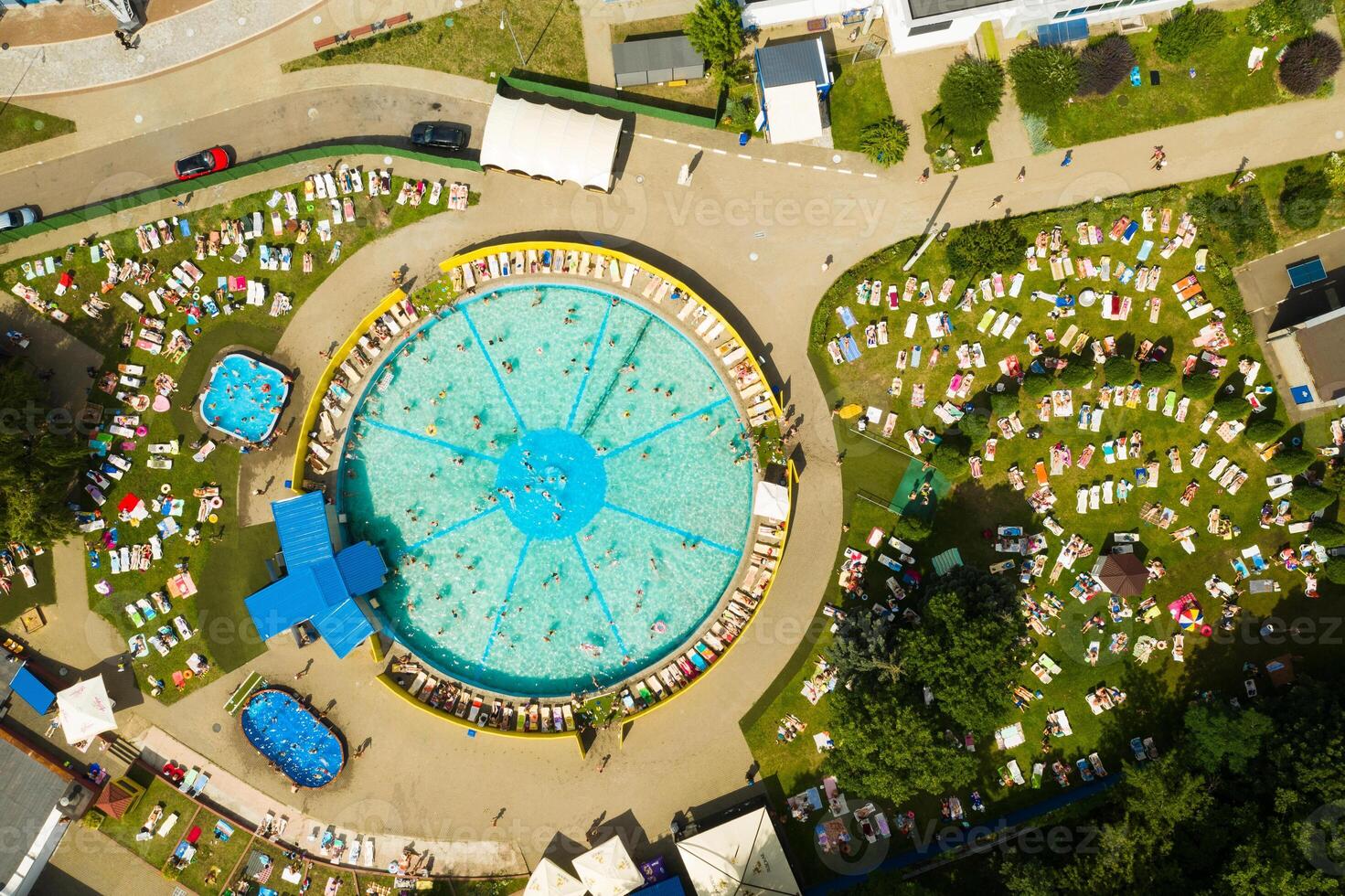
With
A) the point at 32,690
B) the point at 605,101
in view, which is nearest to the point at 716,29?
the point at 605,101

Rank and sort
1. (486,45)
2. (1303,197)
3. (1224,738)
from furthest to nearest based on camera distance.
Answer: (486,45)
(1303,197)
(1224,738)

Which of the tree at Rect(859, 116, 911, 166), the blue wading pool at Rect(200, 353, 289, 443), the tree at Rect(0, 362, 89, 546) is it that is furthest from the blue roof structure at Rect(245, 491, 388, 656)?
the tree at Rect(859, 116, 911, 166)

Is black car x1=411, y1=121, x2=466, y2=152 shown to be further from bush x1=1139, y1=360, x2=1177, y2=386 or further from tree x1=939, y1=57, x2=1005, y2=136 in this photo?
bush x1=1139, y1=360, x2=1177, y2=386

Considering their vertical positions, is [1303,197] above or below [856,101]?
below

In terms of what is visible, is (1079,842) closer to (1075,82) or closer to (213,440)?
(1075,82)

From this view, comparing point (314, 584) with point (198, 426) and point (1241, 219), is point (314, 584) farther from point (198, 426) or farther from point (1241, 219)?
point (1241, 219)

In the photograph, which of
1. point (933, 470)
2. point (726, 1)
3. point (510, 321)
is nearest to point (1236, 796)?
point (933, 470)
